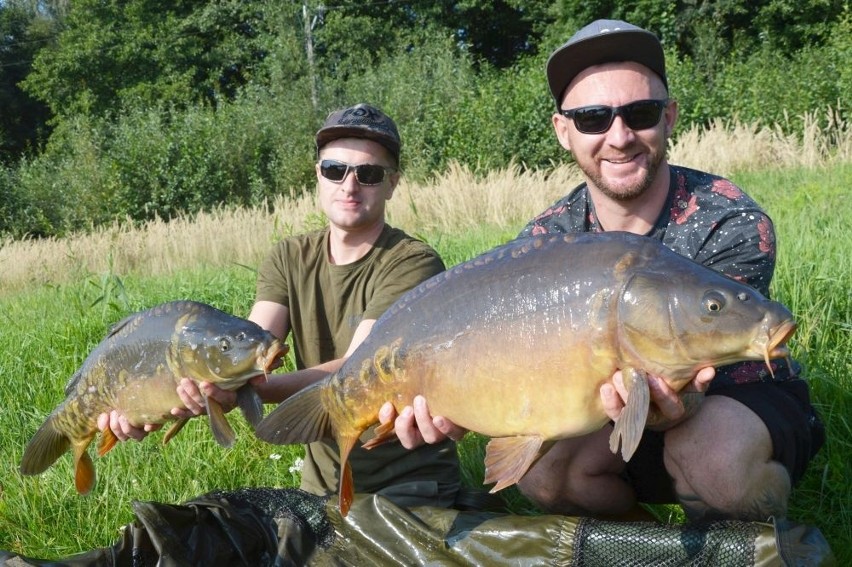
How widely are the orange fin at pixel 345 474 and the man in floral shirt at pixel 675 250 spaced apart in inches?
4.4

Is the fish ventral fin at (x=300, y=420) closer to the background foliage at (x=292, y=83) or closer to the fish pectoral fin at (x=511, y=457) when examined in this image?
the fish pectoral fin at (x=511, y=457)

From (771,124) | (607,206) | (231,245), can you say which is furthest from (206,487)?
(771,124)

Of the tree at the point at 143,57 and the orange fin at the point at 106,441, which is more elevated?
the tree at the point at 143,57

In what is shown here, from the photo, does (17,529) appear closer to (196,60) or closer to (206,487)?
(206,487)

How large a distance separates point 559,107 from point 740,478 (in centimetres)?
103

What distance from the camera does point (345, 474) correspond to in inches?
73.4

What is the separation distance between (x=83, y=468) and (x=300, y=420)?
0.84 m

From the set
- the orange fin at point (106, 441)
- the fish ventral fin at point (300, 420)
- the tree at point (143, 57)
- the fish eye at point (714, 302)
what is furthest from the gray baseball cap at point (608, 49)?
the tree at point (143, 57)

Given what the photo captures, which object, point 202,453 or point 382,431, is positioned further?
point 202,453

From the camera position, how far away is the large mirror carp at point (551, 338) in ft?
4.62

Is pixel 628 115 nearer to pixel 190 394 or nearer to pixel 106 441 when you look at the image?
pixel 190 394

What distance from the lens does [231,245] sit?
27.3 feet

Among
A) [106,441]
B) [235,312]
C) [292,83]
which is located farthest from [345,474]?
[292,83]

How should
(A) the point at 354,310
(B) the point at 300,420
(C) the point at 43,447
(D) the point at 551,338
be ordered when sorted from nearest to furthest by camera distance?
(D) the point at 551,338, (B) the point at 300,420, (C) the point at 43,447, (A) the point at 354,310
